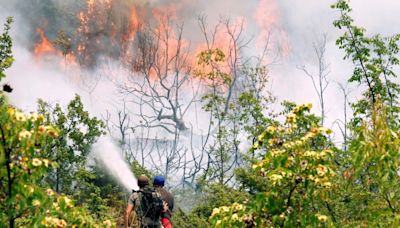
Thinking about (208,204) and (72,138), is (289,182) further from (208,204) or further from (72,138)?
(72,138)

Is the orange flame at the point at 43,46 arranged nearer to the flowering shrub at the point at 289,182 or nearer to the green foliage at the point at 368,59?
the green foliage at the point at 368,59

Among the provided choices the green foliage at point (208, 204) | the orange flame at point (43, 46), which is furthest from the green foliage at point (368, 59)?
the orange flame at point (43, 46)

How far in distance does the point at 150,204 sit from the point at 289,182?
19.1ft

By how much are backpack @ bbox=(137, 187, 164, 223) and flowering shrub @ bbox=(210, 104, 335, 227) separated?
5.39 meters

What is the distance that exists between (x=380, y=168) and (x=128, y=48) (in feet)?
193

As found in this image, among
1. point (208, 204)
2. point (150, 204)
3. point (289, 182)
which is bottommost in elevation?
point (289, 182)

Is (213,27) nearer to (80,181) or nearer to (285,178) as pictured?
(80,181)

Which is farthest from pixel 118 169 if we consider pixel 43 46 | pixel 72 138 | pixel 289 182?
pixel 43 46

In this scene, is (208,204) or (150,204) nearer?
(150,204)

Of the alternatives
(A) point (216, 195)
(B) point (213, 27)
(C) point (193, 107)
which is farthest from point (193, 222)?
(B) point (213, 27)

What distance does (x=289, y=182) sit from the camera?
5602mm

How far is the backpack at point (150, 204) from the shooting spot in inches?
435

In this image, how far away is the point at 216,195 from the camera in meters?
18.7

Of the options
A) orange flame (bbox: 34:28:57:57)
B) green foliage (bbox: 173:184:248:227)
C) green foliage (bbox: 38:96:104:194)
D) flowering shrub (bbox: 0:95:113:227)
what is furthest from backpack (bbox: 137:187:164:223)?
orange flame (bbox: 34:28:57:57)
